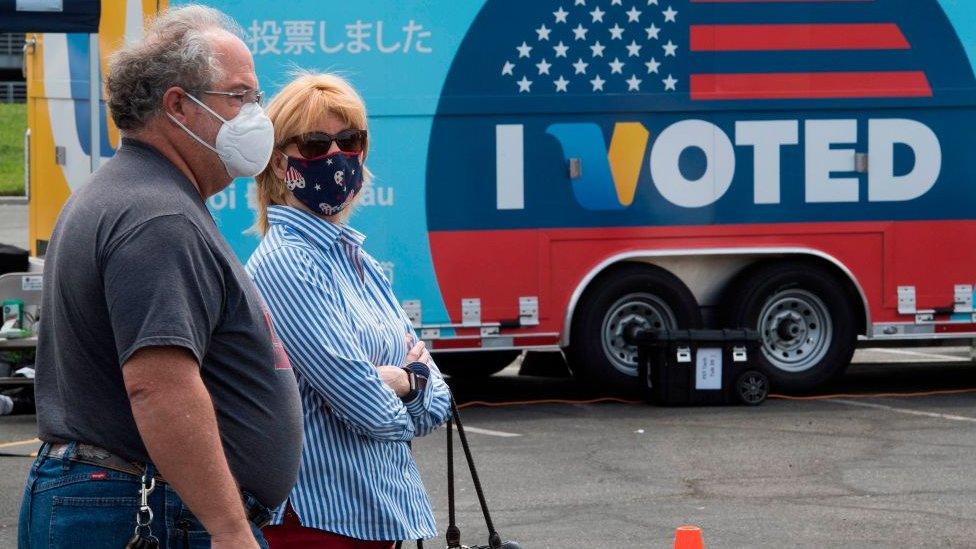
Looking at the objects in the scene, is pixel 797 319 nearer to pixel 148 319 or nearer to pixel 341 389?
pixel 341 389

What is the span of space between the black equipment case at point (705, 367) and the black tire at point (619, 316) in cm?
24

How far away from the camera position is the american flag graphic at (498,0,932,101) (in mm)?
10859

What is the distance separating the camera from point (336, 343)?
334cm

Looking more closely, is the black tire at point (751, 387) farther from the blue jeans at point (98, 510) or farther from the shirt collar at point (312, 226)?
the blue jeans at point (98, 510)

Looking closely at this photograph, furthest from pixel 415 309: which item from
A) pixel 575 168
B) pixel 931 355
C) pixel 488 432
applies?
pixel 931 355

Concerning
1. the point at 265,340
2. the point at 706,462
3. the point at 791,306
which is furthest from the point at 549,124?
the point at 265,340

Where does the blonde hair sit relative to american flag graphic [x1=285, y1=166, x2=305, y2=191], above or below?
above

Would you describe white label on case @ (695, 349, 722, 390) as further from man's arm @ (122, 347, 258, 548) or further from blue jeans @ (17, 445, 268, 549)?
man's arm @ (122, 347, 258, 548)

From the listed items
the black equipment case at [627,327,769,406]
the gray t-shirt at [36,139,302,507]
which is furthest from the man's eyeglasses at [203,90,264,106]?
the black equipment case at [627,327,769,406]

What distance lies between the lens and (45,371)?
9.45 feet

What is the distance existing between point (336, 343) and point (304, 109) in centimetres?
57

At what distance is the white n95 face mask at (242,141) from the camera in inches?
113

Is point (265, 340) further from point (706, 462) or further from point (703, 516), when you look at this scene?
point (706, 462)

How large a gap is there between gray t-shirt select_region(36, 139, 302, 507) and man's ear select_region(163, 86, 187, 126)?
3.0 inches
